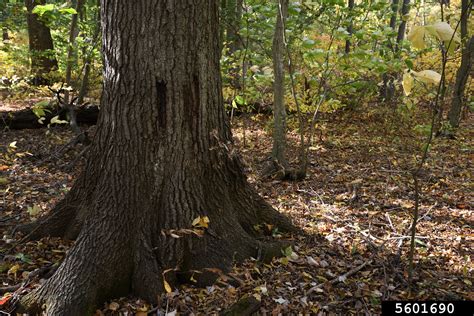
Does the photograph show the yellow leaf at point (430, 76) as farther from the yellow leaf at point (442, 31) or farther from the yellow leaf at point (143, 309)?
the yellow leaf at point (143, 309)

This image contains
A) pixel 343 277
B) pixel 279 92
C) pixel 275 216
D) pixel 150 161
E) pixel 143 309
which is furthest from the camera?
pixel 279 92

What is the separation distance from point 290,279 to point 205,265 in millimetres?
704

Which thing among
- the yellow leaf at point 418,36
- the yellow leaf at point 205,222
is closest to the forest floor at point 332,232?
the yellow leaf at point 205,222

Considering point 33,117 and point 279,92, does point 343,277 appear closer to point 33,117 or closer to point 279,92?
point 279,92

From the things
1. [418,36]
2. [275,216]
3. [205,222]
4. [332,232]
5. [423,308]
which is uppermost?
[418,36]

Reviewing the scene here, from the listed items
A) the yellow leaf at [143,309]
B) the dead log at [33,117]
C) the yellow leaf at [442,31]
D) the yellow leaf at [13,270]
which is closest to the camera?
the yellow leaf at [442,31]

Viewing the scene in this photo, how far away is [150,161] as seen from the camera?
8.73 ft

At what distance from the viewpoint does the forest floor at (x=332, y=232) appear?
265 cm

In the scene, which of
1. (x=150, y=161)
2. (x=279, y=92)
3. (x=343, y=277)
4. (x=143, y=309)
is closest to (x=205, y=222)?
(x=150, y=161)

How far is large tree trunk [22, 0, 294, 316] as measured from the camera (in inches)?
99.8

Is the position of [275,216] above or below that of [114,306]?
above

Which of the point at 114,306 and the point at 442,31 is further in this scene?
the point at 114,306

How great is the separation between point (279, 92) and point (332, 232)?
94.2 inches

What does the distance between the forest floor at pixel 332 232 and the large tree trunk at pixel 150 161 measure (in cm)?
23
